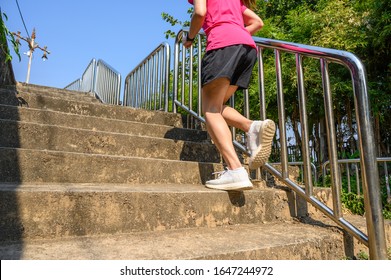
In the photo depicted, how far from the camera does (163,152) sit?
2139mm

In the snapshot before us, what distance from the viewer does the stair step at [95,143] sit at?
1700 mm

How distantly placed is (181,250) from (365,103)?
3.17ft

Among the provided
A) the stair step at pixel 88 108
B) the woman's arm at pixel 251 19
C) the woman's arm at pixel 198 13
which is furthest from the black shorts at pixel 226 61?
the stair step at pixel 88 108

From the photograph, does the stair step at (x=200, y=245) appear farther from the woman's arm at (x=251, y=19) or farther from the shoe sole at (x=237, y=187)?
the woman's arm at (x=251, y=19)

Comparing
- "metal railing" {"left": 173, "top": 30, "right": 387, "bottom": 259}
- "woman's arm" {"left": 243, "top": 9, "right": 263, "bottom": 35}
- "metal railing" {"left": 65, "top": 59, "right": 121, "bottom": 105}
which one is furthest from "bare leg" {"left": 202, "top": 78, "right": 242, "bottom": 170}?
"metal railing" {"left": 65, "top": 59, "right": 121, "bottom": 105}

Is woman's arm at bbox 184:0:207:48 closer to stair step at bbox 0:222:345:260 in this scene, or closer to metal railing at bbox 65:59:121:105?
stair step at bbox 0:222:345:260

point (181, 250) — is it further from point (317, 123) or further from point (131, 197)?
point (317, 123)

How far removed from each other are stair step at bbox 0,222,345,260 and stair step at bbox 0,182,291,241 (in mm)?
43

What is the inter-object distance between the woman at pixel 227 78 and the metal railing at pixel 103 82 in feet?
13.1

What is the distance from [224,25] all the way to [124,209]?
3.62 ft

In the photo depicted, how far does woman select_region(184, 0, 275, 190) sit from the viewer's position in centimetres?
150

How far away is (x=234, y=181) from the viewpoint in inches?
57.6

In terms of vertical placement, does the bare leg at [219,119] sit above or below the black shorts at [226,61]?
A: below

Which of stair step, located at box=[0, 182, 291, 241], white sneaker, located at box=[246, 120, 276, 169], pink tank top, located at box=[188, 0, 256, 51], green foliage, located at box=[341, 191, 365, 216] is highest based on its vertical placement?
pink tank top, located at box=[188, 0, 256, 51]
